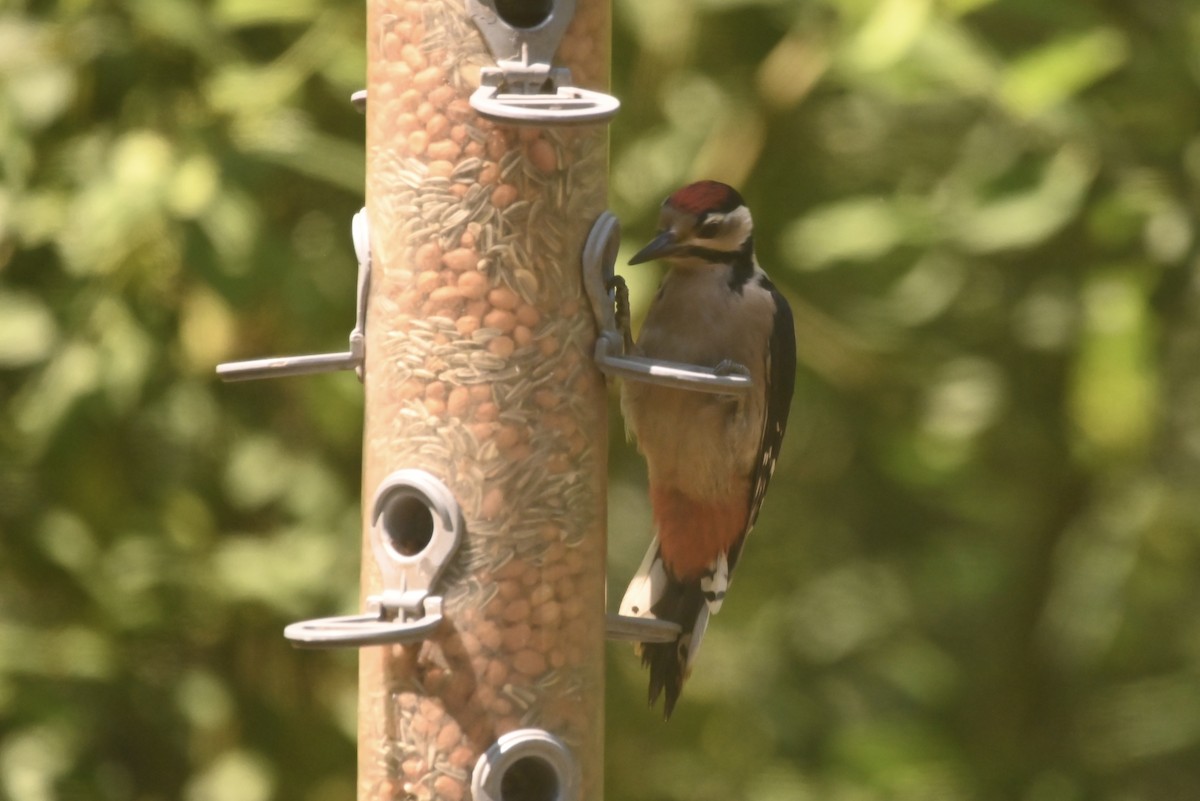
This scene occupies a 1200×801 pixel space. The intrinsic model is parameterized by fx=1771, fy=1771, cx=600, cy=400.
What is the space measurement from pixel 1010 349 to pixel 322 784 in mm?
2473

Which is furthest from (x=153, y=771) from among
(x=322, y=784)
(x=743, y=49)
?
(x=743, y=49)

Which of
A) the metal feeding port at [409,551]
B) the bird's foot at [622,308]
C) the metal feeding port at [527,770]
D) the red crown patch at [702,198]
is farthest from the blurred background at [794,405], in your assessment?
the metal feeding port at [527,770]

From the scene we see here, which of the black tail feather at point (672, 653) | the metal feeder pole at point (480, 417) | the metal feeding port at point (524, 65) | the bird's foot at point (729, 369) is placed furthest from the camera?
the black tail feather at point (672, 653)

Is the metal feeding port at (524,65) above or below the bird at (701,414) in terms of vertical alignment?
above

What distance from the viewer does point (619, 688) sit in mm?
5352

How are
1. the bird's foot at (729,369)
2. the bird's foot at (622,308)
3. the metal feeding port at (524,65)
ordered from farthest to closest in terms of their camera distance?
the bird's foot at (729,369)
the bird's foot at (622,308)
the metal feeding port at (524,65)

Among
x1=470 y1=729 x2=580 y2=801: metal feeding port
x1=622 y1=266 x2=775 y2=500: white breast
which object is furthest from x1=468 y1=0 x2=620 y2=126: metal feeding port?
x1=470 y1=729 x2=580 y2=801: metal feeding port

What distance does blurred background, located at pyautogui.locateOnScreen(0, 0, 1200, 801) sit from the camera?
181 inches

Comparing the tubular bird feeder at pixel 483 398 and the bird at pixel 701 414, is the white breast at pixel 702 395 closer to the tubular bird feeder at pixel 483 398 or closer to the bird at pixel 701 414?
the bird at pixel 701 414

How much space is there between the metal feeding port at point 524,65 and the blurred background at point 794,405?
1267 mm

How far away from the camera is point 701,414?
3.87 meters

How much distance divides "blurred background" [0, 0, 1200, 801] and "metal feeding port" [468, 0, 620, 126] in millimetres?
1267

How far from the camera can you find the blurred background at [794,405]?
4586mm

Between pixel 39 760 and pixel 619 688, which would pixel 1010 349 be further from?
pixel 39 760
